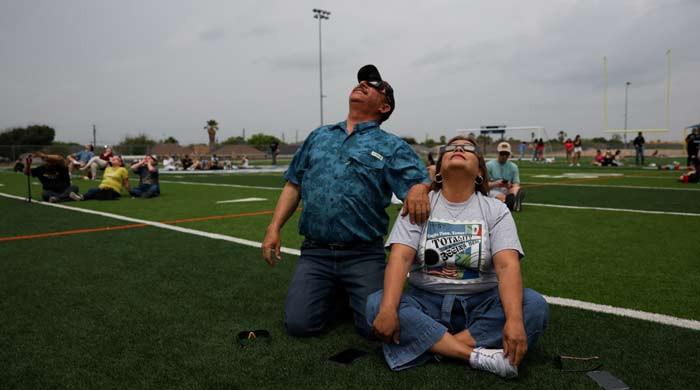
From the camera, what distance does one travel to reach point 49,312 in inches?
154

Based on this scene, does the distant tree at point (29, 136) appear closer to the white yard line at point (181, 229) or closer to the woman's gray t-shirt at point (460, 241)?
the white yard line at point (181, 229)

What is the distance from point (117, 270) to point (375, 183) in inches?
120

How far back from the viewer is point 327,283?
Answer: 3.73 meters

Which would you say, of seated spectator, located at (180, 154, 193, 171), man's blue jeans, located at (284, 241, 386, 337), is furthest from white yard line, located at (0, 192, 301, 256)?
seated spectator, located at (180, 154, 193, 171)

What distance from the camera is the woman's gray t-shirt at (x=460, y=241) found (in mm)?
2906

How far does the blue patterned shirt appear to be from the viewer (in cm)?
359

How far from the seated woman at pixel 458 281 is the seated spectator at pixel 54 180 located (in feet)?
38.6

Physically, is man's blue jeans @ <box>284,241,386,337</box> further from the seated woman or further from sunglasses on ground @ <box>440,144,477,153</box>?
sunglasses on ground @ <box>440,144,477,153</box>

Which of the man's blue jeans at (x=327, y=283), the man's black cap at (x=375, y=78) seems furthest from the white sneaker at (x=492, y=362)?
the man's black cap at (x=375, y=78)

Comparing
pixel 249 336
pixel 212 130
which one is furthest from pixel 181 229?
pixel 212 130

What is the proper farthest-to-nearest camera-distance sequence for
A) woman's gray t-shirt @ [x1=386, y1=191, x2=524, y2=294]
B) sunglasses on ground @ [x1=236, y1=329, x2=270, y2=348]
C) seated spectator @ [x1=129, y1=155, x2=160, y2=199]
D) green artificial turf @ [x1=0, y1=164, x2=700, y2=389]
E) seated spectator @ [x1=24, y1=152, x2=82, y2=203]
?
1. seated spectator @ [x1=129, y1=155, x2=160, y2=199]
2. seated spectator @ [x1=24, y1=152, x2=82, y2=203]
3. sunglasses on ground @ [x1=236, y1=329, x2=270, y2=348]
4. woman's gray t-shirt @ [x1=386, y1=191, x2=524, y2=294]
5. green artificial turf @ [x1=0, y1=164, x2=700, y2=389]

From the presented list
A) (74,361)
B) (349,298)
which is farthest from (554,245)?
(74,361)

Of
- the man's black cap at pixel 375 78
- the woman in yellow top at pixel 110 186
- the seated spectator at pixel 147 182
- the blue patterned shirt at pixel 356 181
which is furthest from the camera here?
the seated spectator at pixel 147 182

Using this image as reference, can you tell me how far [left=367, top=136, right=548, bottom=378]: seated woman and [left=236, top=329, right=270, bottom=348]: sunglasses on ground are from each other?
760 mm
